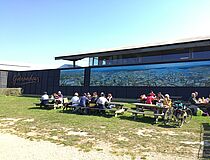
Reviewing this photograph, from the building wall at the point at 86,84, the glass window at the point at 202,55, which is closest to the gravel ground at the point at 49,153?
the building wall at the point at 86,84

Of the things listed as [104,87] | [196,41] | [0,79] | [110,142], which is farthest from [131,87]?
[0,79]

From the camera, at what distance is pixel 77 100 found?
15211 millimetres

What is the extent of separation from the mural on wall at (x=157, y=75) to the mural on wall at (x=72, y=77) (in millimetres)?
1437

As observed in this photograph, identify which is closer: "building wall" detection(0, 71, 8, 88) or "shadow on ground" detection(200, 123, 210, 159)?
"shadow on ground" detection(200, 123, 210, 159)

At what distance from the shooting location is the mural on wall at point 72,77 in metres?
25.7

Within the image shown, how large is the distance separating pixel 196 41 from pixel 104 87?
920 cm

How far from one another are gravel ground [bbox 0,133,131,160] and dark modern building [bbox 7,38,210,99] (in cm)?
1389

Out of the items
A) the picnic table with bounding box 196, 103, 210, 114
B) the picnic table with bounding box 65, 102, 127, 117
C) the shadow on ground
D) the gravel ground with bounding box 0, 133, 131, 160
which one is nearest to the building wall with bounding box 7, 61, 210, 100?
the picnic table with bounding box 196, 103, 210, 114

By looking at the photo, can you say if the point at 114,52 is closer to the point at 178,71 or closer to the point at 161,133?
the point at 178,71

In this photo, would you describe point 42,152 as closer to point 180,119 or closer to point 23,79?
point 180,119

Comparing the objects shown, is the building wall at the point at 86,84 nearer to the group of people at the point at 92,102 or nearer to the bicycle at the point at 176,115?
the group of people at the point at 92,102

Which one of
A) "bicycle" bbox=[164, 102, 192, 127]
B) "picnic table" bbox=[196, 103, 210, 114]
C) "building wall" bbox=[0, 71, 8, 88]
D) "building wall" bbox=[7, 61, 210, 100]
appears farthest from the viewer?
"building wall" bbox=[0, 71, 8, 88]

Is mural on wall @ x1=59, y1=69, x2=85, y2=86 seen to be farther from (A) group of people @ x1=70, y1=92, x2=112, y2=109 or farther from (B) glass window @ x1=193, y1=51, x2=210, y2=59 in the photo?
(B) glass window @ x1=193, y1=51, x2=210, y2=59

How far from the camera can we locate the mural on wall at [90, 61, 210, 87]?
60.2ft
